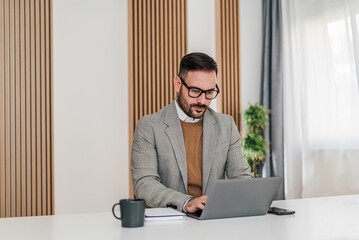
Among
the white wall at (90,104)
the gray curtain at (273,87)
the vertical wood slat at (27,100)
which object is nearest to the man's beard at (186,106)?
the white wall at (90,104)

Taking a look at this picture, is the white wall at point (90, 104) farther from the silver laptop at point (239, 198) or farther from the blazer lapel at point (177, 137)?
the silver laptop at point (239, 198)

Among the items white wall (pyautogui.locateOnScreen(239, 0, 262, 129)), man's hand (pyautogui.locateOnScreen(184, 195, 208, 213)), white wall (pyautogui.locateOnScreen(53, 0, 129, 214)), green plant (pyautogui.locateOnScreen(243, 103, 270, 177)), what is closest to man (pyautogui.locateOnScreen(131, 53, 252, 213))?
man's hand (pyautogui.locateOnScreen(184, 195, 208, 213))

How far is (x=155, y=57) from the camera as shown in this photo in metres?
5.23

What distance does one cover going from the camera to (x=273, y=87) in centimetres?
588

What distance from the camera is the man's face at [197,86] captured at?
8.06 ft

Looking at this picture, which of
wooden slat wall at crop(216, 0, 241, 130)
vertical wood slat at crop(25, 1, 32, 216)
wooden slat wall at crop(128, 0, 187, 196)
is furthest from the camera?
wooden slat wall at crop(216, 0, 241, 130)

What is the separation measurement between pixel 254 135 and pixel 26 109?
2869 millimetres

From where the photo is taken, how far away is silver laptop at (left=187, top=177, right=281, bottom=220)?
5.55 ft

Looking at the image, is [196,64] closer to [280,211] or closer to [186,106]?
[186,106]

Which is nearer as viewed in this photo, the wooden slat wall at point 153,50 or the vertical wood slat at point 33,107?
the vertical wood slat at point 33,107

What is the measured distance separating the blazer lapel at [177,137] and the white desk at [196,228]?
2.29 feet

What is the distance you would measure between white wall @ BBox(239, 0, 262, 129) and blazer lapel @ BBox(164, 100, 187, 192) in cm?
363

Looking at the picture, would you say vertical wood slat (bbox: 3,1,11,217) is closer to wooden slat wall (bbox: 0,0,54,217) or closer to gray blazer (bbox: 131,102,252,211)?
wooden slat wall (bbox: 0,0,54,217)

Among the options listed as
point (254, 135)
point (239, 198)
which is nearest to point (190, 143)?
point (239, 198)
